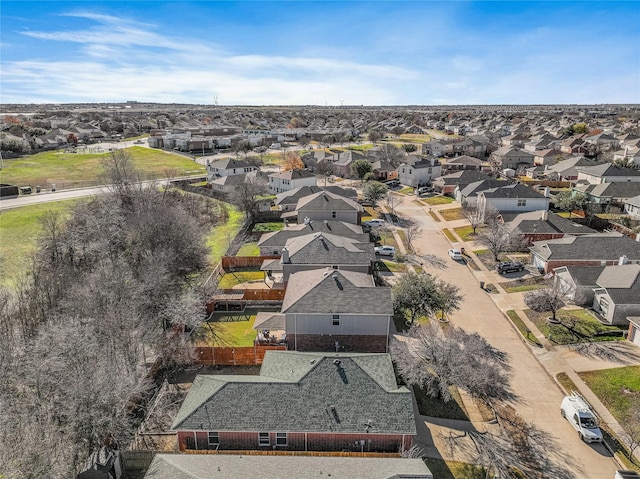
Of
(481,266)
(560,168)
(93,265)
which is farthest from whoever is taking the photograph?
(560,168)

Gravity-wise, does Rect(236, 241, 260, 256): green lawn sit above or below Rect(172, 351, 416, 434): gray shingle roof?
below

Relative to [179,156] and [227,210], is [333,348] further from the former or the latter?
[179,156]

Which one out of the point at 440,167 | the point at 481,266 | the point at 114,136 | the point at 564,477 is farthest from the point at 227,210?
the point at 114,136

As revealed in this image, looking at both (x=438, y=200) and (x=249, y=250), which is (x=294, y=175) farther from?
(x=249, y=250)

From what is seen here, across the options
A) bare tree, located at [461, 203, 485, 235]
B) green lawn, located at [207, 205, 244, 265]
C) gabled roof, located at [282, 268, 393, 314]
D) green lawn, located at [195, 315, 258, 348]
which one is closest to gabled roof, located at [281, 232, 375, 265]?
gabled roof, located at [282, 268, 393, 314]

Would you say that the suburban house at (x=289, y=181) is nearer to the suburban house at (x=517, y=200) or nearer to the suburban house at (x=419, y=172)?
the suburban house at (x=419, y=172)

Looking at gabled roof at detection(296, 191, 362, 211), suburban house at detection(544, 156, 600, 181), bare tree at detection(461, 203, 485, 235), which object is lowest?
bare tree at detection(461, 203, 485, 235)

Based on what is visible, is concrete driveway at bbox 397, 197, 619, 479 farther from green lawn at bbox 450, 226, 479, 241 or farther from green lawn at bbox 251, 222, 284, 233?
green lawn at bbox 251, 222, 284, 233
